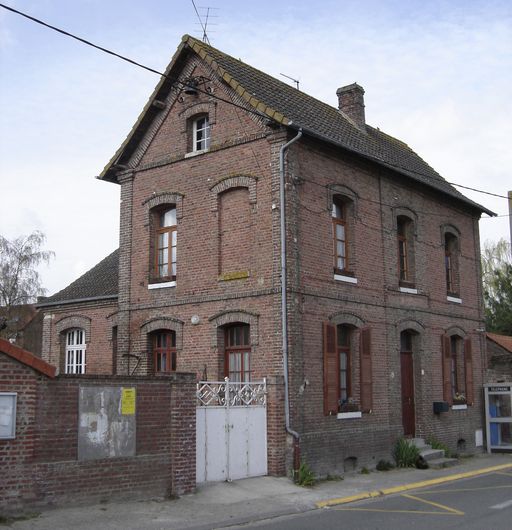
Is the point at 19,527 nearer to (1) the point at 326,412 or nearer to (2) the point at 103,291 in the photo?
(1) the point at 326,412

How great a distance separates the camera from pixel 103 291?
72.8ft

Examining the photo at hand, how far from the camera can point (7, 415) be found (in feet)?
35.2

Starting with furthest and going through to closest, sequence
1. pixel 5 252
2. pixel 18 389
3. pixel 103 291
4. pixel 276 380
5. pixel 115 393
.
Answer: pixel 5 252 < pixel 103 291 < pixel 276 380 < pixel 115 393 < pixel 18 389

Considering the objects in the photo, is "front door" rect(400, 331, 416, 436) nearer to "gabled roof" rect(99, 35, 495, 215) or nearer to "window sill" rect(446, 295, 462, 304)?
"window sill" rect(446, 295, 462, 304)

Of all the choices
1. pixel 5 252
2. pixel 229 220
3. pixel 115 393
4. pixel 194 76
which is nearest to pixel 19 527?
pixel 115 393

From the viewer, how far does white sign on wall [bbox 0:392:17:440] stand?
10.7 m

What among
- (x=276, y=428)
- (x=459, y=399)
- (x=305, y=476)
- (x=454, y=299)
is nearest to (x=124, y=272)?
(x=276, y=428)

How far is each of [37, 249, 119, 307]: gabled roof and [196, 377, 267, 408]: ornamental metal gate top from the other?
275 inches


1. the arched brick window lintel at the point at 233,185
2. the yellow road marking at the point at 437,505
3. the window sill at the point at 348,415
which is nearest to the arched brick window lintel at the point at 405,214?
the arched brick window lintel at the point at 233,185

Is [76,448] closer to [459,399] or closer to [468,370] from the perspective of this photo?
[459,399]

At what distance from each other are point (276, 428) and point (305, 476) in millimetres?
1117

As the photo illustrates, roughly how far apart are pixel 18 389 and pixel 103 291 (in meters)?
11.4

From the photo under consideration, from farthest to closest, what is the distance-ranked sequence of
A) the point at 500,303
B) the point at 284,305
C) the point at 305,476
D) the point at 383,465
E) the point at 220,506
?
the point at 500,303 → the point at 383,465 → the point at 284,305 → the point at 305,476 → the point at 220,506

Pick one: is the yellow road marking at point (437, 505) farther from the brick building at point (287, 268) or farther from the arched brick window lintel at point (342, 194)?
the arched brick window lintel at point (342, 194)
